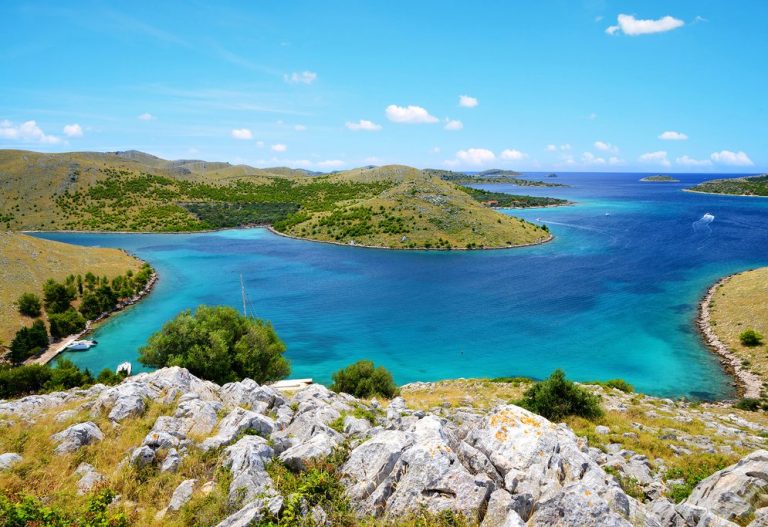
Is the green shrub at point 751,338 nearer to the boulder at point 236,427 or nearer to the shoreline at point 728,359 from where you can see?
the shoreline at point 728,359

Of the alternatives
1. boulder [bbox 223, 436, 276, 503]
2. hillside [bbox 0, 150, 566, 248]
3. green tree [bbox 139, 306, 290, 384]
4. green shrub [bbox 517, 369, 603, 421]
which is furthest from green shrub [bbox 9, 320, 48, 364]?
hillside [bbox 0, 150, 566, 248]

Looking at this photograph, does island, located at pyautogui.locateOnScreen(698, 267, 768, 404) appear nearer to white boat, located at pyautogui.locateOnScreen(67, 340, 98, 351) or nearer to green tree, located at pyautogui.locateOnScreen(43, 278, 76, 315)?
white boat, located at pyautogui.locateOnScreen(67, 340, 98, 351)

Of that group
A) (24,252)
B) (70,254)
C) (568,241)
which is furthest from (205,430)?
(568,241)

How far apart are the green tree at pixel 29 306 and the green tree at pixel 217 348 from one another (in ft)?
122

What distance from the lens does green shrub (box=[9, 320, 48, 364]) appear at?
47250mm

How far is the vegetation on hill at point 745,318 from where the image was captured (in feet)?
152

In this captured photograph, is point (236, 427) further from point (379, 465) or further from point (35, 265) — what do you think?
point (35, 265)

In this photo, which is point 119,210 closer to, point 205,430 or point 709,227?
point 205,430

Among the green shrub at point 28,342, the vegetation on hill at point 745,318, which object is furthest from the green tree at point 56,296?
the vegetation on hill at point 745,318

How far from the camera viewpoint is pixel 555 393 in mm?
29266

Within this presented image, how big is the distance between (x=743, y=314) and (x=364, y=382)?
57454 millimetres

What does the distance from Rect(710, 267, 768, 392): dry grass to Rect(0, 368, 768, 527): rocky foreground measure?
42224 millimetres

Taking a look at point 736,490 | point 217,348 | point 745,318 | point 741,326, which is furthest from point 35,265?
point 745,318

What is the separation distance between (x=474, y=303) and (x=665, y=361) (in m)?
28.3
